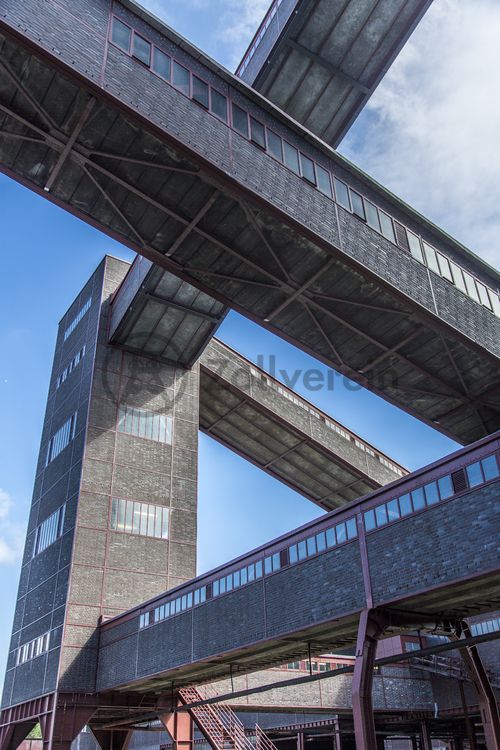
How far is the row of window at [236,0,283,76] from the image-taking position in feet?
84.4

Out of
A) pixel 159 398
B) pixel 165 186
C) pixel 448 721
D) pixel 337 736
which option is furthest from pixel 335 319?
pixel 448 721

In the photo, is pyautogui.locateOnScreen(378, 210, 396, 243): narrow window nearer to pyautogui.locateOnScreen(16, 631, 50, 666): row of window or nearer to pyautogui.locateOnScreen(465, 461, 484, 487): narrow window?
pyautogui.locateOnScreen(465, 461, 484, 487): narrow window

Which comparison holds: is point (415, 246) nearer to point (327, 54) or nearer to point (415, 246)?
point (415, 246)

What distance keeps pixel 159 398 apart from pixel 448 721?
907 inches

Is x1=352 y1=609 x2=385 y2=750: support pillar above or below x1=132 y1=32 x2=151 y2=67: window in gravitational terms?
below

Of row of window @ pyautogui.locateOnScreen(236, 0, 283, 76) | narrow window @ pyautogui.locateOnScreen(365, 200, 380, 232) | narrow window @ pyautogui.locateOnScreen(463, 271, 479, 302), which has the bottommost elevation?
narrow window @ pyautogui.locateOnScreen(463, 271, 479, 302)

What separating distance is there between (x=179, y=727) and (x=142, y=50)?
24906mm

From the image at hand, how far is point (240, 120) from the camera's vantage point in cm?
2055

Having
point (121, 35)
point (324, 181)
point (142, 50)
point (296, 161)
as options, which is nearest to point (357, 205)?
point (324, 181)

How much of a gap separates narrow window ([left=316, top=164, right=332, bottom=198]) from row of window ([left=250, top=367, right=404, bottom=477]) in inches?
643

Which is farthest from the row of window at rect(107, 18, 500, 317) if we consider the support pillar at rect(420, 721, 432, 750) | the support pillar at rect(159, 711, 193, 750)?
the support pillar at rect(420, 721, 432, 750)

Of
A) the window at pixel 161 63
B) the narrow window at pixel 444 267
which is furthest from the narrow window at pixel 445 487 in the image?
the window at pixel 161 63

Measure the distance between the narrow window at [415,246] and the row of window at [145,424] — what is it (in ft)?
50.3

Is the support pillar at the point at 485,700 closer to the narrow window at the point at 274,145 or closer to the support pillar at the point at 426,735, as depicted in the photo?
the narrow window at the point at 274,145
